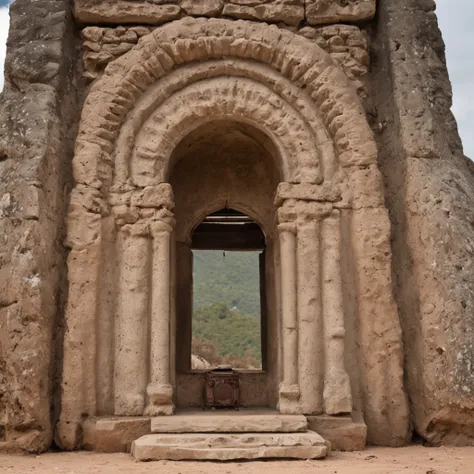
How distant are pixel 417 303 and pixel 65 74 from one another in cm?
420

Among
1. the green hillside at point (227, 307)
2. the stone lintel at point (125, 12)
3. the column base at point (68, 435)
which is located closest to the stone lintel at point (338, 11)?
the stone lintel at point (125, 12)

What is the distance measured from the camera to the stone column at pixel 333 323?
5.79 meters

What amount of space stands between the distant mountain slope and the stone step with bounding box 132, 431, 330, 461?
98.5 ft

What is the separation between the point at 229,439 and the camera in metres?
5.03

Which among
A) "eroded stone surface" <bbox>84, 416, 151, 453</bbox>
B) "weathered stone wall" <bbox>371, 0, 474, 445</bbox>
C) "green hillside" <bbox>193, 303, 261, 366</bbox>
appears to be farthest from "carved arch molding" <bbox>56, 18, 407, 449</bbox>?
"green hillside" <bbox>193, 303, 261, 366</bbox>

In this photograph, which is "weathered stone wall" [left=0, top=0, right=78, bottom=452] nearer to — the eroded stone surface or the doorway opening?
the eroded stone surface

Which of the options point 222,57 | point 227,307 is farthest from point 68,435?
point 227,307

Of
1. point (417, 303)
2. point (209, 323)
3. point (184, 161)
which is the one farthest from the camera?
point (209, 323)

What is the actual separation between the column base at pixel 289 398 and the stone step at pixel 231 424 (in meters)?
0.34

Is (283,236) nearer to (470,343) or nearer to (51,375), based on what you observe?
(470,343)

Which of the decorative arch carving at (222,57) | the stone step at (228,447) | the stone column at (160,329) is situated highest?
the decorative arch carving at (222,57)

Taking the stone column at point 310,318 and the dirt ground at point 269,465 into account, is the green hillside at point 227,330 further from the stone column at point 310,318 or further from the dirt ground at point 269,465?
the dirt ground at point 269,465

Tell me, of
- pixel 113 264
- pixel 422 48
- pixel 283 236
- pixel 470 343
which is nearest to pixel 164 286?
pixel 113 264

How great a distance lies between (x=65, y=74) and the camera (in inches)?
255
